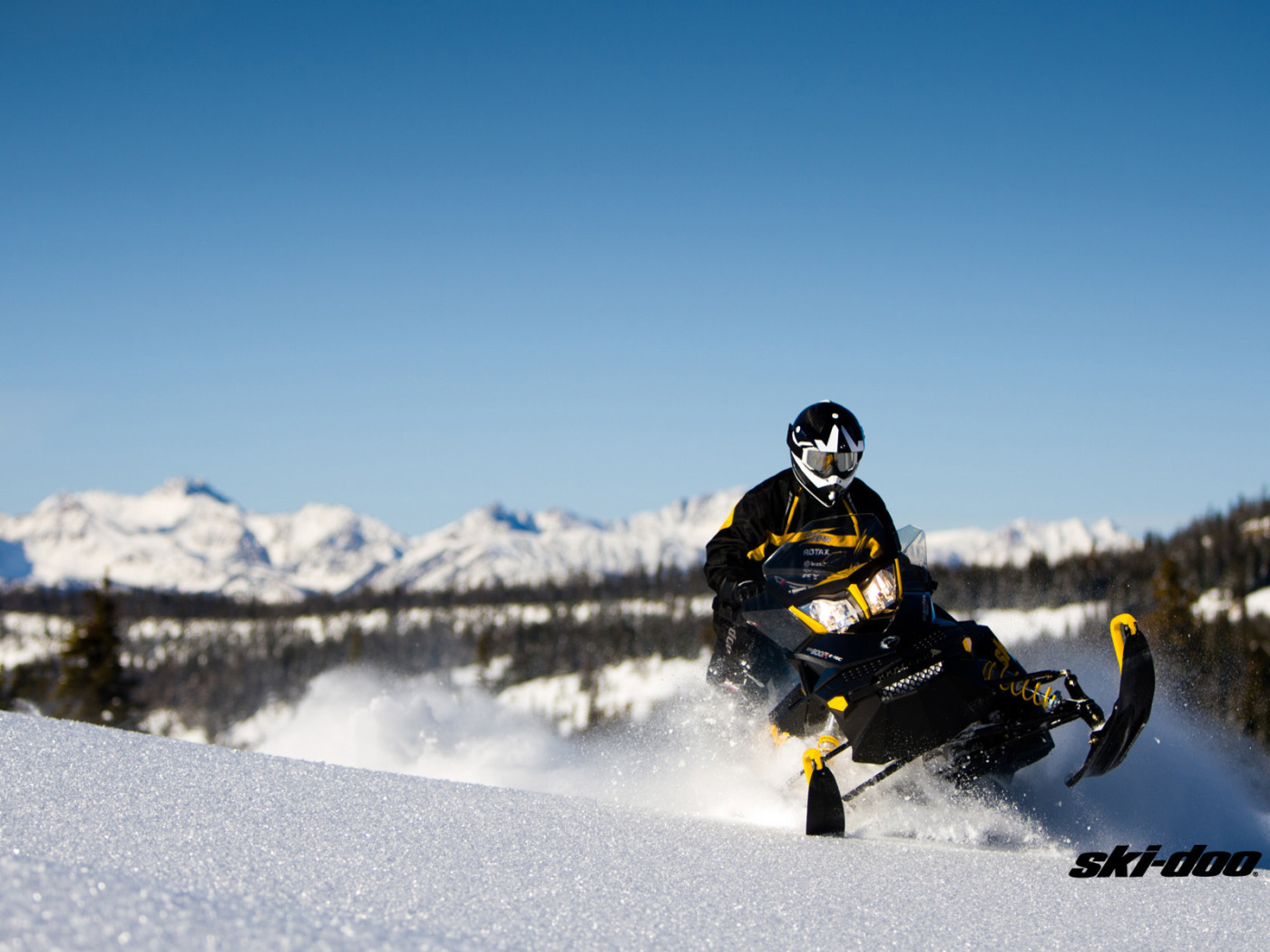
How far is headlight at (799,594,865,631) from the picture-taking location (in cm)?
482

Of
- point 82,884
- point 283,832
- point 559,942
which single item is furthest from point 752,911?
point 82,884

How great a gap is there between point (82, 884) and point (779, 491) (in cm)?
454

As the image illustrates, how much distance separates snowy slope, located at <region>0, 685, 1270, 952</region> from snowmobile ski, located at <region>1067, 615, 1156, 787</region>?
497 millimetres

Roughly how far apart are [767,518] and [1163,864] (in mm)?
2751

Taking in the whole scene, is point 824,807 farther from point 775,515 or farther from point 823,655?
point 775,515

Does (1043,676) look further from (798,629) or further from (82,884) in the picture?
(82,884)

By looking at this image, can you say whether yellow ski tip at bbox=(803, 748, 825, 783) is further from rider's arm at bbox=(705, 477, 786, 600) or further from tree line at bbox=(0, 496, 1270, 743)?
tree line at bbox=(0, 496, 1270, 743)

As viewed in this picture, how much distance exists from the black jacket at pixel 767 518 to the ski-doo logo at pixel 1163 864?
2.25 metres

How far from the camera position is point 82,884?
2.12 m

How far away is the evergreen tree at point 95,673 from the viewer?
2984 cm

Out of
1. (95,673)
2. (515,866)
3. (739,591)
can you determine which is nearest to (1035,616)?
(95,673)

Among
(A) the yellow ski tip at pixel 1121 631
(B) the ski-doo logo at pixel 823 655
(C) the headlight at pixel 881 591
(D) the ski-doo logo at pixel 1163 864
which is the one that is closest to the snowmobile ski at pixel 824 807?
(B) the ski-doo logo at pixel 823 655

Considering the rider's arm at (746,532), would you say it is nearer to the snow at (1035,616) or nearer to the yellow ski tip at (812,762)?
the yellow ski tip at (812,762)

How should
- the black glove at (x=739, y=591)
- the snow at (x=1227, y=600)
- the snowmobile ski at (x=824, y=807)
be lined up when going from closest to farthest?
the snowmobile ski at (x=824, y=807), the black glove at (x=739, y=591), the snow at (x=1227, y=600)
